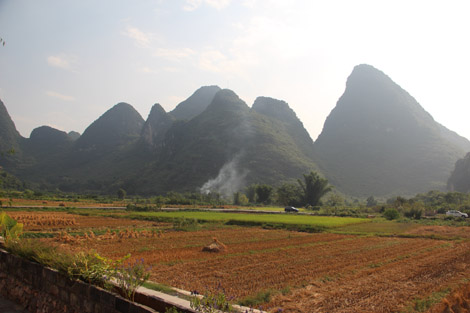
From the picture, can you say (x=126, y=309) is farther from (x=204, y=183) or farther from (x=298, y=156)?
→ (x=298, y=156)

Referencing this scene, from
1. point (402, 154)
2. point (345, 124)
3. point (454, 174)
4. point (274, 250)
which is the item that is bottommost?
point (274, 250)

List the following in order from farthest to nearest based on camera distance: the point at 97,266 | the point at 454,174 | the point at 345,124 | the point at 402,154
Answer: the point at 345,124 < the point at 402,154 < the point at 454,174 < the point at 97,266

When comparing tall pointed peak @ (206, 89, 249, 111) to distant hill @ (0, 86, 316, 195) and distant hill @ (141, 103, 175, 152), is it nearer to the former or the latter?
distant hill @ (0, 86, 316, 195)

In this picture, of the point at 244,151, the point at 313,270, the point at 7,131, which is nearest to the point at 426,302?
the point at 313,270

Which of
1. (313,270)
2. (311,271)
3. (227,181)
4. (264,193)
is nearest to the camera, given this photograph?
(311,271)

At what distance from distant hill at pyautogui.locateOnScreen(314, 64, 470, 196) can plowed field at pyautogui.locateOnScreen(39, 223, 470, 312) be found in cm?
10921

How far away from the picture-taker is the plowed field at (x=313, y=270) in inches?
350

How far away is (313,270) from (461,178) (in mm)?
111244

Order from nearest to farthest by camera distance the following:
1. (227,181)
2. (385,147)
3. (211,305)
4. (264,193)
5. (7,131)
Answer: (211,305)
(264,193)
(227,181)
(7,131)
(385,147)

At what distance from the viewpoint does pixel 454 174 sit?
104 meters

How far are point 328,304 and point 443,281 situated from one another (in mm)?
5433

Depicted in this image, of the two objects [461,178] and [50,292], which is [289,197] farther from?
[50,292]

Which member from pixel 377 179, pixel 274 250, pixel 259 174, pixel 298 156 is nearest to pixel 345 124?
pixel 377 179

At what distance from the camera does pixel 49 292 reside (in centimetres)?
650
